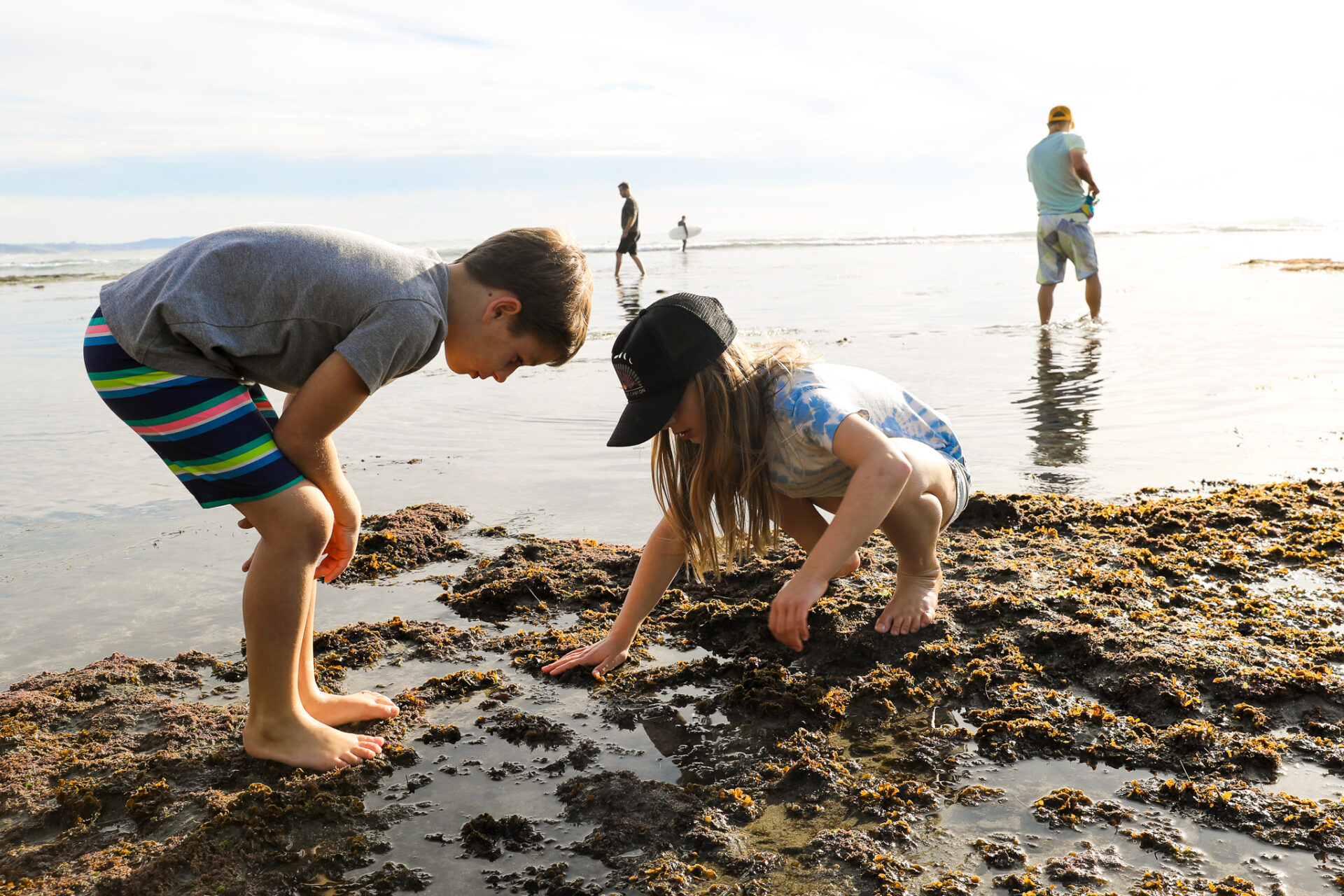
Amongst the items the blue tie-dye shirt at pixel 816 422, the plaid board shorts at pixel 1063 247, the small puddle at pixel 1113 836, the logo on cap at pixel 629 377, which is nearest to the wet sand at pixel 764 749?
the small puddle at pixel 1113 836

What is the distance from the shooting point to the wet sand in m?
1.84

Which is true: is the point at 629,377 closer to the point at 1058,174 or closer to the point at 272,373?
the point at 272,373

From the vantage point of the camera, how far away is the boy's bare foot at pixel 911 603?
9.08ft

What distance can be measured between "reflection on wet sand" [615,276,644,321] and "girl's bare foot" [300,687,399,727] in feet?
25.4

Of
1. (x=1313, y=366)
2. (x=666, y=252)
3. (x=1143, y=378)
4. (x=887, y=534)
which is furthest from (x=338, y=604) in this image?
(x=666, y=252)

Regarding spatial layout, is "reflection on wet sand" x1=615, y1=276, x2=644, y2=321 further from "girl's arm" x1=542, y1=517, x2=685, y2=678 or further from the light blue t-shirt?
"girl's arm" x1=542, y1=517, x2=685, y2=678

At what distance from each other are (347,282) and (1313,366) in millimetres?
6718

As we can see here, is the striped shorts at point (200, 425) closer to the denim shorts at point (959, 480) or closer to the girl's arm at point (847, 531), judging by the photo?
the girl's arm at point (847, 531)

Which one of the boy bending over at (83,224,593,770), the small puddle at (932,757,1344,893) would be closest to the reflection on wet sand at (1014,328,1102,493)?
the small puddle at (932,757,1344,893)

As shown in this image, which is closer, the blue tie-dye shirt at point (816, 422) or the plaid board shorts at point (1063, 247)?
the blue tie-dye shirt at point (816, 422)

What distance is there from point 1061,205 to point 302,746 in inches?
338

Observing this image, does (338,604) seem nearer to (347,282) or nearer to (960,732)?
(347,282)

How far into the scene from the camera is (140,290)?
84.6 inches

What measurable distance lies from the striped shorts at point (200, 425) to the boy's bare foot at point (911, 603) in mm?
1656
